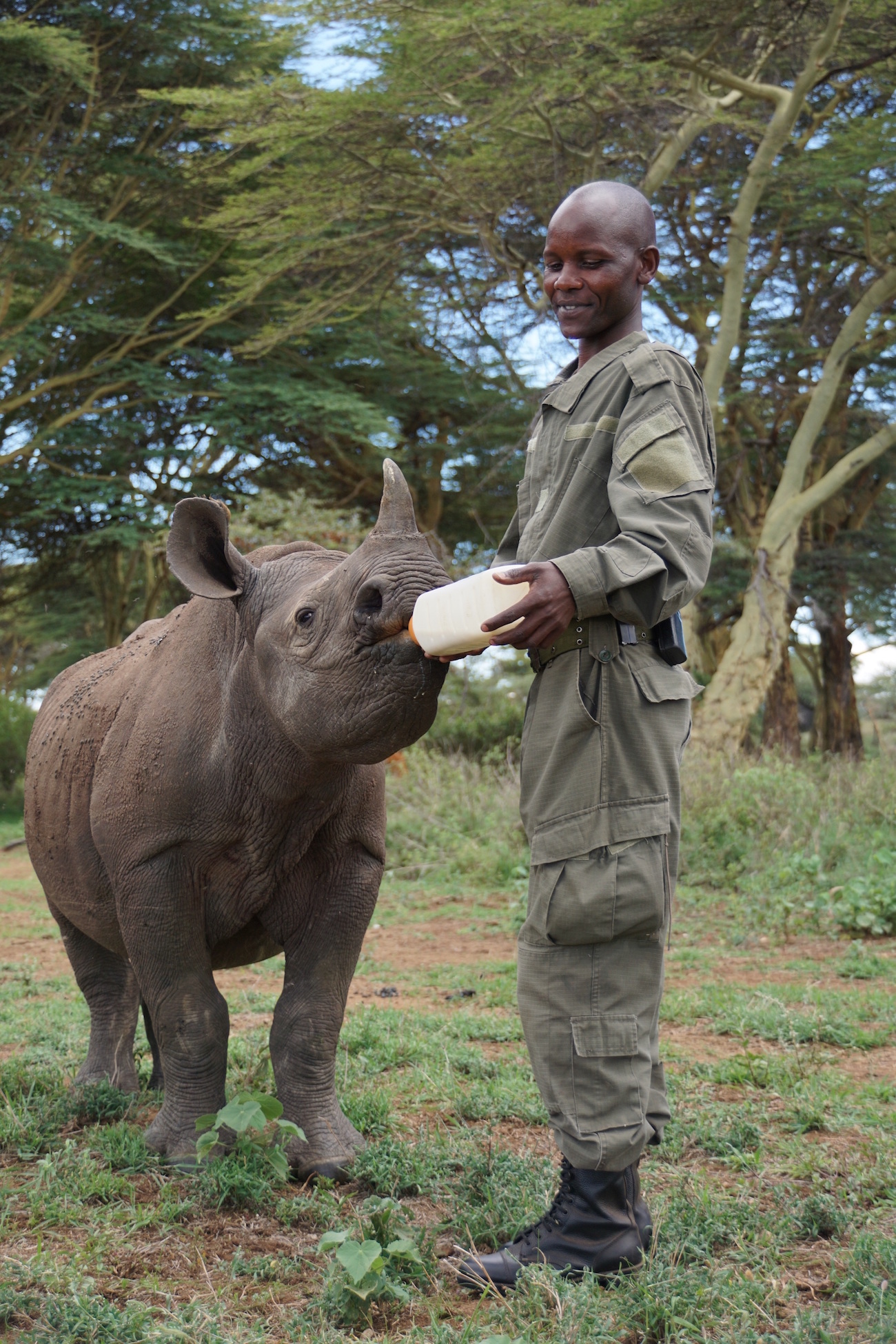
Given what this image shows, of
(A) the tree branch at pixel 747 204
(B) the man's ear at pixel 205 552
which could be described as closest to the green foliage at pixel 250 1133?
(B) the man's ear at pixel 205 552

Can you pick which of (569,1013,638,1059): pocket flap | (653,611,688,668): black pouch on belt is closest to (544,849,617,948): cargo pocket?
(569,1013,638,1059): pocket flap

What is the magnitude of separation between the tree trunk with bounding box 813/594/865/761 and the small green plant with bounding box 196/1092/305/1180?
16773mm

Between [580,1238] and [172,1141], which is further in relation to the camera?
[172,1141]

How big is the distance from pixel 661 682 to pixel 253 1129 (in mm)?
1724

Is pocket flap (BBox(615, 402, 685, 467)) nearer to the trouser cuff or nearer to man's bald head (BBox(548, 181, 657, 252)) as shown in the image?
man's bald head (BBox(548, 181, 657, 252))

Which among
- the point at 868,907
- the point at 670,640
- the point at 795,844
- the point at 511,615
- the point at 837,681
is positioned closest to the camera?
the point at 511,615

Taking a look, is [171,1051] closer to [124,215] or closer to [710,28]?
[710,28]

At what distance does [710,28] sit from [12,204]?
26.5ft

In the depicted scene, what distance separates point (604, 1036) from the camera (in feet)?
9.10

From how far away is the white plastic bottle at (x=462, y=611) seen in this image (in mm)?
2605

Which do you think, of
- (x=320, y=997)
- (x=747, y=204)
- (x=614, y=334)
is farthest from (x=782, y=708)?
(x=614, y=334)

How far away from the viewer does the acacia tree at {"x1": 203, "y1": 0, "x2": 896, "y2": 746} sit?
41.8ft

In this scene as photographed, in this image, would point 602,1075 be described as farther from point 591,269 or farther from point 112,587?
point 112,587

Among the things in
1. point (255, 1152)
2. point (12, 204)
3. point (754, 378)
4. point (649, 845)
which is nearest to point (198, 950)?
point (255, 1152)
